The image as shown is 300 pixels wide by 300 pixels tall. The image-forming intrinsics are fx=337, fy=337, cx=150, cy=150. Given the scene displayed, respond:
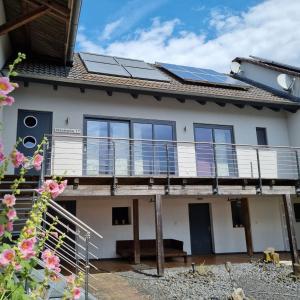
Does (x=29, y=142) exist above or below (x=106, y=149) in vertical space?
above

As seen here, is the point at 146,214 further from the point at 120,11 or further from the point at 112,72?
the point at 120,11

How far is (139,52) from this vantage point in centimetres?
1938

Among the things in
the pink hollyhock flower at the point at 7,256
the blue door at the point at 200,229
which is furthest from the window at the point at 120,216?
the pink hollyhock flower at the point at 7,256

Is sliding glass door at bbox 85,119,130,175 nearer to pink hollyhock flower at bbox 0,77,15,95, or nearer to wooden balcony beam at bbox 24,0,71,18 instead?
wooden balcony beam at bbox 24,0,71,18

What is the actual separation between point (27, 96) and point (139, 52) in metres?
10.5

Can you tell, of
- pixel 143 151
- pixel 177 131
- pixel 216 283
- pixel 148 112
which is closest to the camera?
pixel 216 283

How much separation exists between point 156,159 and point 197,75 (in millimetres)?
4869

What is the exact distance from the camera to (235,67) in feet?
60.1

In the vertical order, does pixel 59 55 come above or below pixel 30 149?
above

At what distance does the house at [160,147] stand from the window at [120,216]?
0.04 m

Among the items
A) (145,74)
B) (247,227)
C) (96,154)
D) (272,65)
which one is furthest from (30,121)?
(272,65)

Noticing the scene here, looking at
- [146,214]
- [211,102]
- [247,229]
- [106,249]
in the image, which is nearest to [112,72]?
[211,102]

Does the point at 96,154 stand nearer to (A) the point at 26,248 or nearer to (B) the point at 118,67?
(B) the point at 118,67

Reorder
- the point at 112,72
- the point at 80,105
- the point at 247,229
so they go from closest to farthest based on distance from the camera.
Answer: the point at 80,105, the point at 112,72, the point at 247,229
